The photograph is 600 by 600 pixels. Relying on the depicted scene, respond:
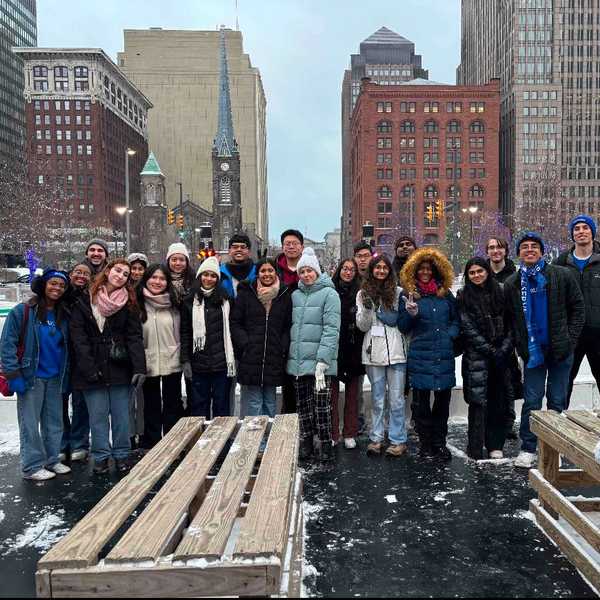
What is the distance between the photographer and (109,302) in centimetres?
575

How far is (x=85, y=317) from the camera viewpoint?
18.9 ft

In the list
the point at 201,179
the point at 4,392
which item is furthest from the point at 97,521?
the point at 201,179

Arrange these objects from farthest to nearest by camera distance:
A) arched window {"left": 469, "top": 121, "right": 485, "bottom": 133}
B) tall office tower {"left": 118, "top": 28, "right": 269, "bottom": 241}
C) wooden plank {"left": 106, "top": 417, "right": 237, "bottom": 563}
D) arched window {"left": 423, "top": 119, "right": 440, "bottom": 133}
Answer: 1. tall office tower {"left": 118, "top": 28, "right": 269, "bottom": 241}
2. arched window {"left": 423, "top": 119, "right": 440, "bottom": 133}
3. arched window {"left": 469, "top": 121, "right": 485, "bottom": 133}
4. wooden plank {"left": 106, "top": 417, "right": 237, "bottom": 563}

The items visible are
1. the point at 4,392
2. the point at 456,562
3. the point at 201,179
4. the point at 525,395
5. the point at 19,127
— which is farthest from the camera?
the point at 201,179

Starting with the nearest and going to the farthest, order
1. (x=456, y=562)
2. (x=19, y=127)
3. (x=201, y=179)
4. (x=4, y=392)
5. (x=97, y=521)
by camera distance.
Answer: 1. (x=97, y=521)
2. (x=456, y=562)
3. (x=4, y=392)
4. (x=19, y=127)
5. (x=201, y=179)

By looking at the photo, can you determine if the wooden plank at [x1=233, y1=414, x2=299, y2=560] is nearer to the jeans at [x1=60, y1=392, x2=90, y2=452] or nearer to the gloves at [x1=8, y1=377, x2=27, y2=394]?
the gloves at [x1=8, y1=377, x2=27, y2=394]

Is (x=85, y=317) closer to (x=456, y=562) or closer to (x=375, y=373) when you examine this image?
(x=375, y=373)

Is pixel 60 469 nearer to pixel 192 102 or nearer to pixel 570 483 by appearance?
pixel 570 483

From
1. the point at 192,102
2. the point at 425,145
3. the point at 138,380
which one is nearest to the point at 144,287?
the point at 138,380

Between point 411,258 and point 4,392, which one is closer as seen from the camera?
point 4,392

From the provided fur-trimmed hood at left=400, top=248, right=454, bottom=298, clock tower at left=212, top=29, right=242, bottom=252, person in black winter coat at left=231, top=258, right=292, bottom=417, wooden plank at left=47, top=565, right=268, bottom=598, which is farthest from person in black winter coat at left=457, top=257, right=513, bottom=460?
clock tower at left=212, top=29, right=242, bottom=252

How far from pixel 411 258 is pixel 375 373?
4.31ft

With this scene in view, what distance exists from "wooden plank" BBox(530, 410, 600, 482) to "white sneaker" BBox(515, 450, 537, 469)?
1.15 metres

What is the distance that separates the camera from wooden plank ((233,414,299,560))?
249 centimetres
